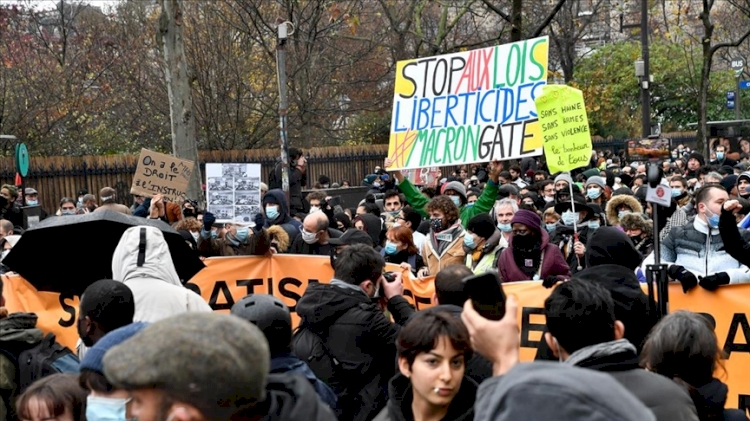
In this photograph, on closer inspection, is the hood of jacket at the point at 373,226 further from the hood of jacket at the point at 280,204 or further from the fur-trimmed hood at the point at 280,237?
the hood of jacket at the point at 280,204

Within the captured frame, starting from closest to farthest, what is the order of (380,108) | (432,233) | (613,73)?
(432,233)
(380,108)
(613,73)

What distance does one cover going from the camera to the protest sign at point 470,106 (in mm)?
10414

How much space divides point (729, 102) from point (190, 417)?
120 feet

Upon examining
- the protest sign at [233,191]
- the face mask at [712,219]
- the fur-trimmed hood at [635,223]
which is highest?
the protest sign at [233,191]

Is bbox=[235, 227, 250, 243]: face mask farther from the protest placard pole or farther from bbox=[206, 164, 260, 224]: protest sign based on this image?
the protest placard pole

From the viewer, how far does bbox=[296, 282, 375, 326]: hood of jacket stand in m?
5.35

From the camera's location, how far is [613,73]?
46.4 metres

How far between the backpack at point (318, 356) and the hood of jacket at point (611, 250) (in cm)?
147

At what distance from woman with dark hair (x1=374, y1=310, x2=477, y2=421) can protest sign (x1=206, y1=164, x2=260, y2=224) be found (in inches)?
287

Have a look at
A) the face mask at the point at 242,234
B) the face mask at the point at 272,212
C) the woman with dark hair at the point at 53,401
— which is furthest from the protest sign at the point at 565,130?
the woman with dark hair at the point at 53,401

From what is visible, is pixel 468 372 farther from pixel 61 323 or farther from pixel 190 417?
pixel 61 323

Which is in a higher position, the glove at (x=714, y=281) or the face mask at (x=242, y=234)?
the face mask at (x=242, y=234)

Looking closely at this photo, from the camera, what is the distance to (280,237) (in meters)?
10.1

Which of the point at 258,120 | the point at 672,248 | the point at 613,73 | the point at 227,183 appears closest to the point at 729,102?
the point at 613,73
